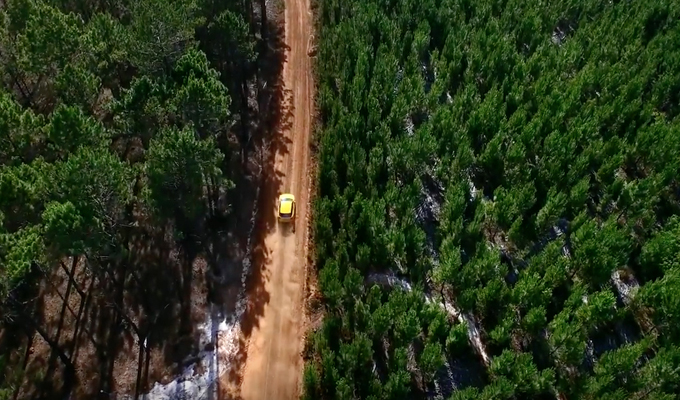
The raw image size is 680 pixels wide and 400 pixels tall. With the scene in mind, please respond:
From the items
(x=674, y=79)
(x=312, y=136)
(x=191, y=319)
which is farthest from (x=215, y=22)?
(x=674, y=79)

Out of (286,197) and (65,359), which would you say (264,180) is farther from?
(65,359)

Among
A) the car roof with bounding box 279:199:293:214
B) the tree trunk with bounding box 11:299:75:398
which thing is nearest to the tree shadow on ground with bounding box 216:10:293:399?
the car roof with bounding box 279:199:293:214

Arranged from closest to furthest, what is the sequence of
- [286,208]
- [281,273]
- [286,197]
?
[281,273]
[286,208]
[286,197]

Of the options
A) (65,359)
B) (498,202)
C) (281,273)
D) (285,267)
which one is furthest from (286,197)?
(65,359)

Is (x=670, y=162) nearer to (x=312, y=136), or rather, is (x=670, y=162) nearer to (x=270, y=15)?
(x=312, y=136)

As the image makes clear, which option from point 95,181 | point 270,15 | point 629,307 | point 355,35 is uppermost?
point 270,15

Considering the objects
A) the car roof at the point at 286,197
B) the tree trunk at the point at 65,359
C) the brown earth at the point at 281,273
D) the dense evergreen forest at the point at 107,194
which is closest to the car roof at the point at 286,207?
the car roof at the point at 286,197
